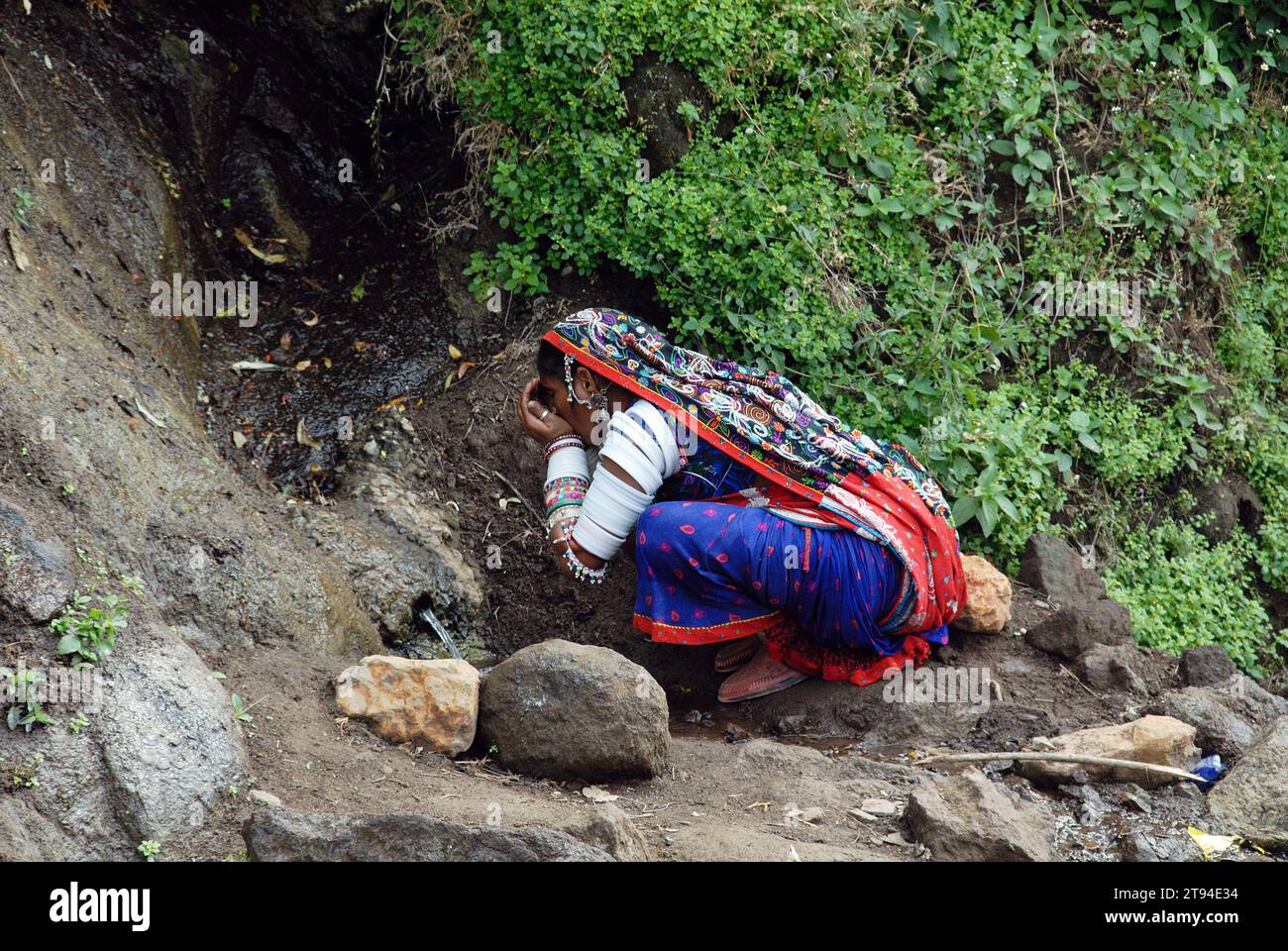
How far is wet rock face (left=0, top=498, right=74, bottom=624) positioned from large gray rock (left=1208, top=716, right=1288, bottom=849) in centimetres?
330

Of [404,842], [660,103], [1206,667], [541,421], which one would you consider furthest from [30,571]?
[1206,667]

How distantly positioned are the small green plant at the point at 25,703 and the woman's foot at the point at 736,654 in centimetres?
255

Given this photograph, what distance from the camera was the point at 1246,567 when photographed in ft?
19.3

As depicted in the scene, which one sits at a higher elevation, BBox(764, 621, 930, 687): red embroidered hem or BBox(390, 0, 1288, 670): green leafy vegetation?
BBox(390, 0, 1288, 670): green leafy vegetation

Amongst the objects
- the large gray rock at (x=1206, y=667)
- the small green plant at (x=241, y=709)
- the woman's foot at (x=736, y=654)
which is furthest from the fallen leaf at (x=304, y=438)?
the large gray rock at (x=1206, y=667)

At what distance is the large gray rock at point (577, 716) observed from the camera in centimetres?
342

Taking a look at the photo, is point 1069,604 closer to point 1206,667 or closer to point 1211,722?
point 1206,667

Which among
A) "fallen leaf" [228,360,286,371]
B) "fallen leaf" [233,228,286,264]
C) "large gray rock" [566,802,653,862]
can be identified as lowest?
"large gray rock" [566,802,653,862]

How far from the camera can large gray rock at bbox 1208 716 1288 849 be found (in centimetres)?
333

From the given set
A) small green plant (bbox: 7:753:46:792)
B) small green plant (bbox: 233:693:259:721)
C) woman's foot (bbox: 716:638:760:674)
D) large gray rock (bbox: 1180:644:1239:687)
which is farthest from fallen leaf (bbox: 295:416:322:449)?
large gray rock (bbox: 1180:644:1239:687)

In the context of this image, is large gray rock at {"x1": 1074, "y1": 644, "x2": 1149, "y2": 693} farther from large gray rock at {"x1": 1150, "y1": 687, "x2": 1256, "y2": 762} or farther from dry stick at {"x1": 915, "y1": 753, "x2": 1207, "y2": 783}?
dry stick at {"x1": 915, "y1": 753, "x2": 1207, "y2": 783}

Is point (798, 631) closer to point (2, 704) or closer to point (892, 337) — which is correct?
point (892, 337)

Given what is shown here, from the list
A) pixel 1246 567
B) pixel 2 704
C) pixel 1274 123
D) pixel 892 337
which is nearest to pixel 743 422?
pixel 892 337

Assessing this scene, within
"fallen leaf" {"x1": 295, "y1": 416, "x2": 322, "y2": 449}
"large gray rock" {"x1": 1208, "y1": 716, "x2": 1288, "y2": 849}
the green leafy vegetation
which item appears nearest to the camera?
"large gray rock" {"x1": 1208, "y1": 716, "x2": 1288, "y2": 849}
